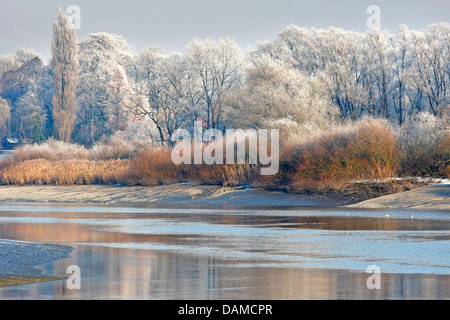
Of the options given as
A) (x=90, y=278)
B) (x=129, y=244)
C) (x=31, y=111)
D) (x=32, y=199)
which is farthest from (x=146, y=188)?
(x=31, y=111)

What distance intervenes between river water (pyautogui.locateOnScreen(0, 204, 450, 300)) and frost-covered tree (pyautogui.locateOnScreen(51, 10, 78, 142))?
51710 millimetres

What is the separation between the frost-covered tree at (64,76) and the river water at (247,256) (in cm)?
5171

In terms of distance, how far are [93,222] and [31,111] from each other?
248 feet

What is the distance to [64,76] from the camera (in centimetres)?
7719

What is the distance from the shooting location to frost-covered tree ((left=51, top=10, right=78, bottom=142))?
75562 millimetres

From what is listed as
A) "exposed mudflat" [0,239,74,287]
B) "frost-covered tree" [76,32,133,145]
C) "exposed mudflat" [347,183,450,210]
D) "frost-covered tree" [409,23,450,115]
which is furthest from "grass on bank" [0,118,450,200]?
"frost-covered tree" [76,32,133,145]

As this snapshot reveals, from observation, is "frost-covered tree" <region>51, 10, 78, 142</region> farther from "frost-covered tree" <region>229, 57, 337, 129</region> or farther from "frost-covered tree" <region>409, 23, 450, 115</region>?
"frost-covered tree" <region>409, 23, 450, 115</region>

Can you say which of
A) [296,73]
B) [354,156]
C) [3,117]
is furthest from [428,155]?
[3,117]

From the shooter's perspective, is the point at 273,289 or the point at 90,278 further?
the point at 90,278

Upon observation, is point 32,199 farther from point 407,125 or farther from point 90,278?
point 90,278

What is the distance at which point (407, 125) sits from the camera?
157ft

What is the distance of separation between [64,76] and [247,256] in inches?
2597

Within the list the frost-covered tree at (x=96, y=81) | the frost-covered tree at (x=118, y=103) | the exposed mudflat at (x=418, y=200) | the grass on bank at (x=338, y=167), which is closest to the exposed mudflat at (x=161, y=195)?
the grass on bank at (x=338, y=167)

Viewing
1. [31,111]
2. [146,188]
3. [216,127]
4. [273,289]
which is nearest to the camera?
[273,289]
